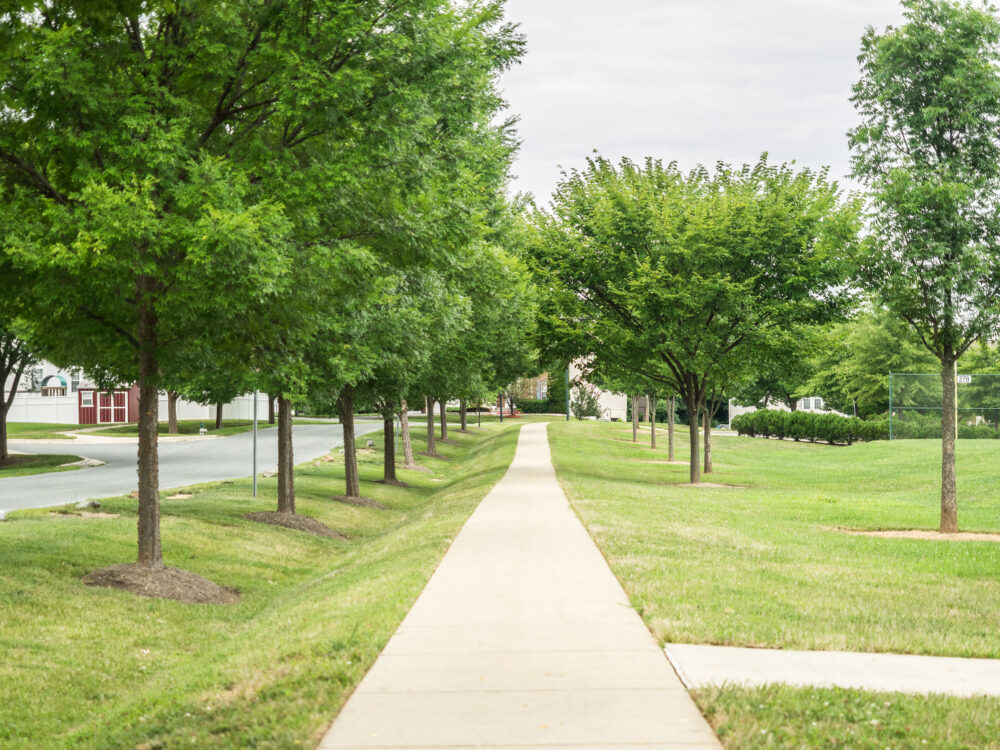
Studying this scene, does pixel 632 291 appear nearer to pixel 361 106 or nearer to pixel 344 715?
pixel 361 106

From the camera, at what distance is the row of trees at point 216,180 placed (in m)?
9.51

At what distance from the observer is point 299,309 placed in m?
11.5

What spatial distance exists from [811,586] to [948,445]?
6916mm

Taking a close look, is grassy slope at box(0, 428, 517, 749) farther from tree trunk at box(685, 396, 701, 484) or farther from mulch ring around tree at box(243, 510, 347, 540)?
tree trunk at box(685, 396, 701, 484)

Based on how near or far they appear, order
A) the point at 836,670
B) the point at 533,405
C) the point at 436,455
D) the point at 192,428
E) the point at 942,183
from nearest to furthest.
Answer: the point at 836,670
the point at 942,183
the point at 436,455
the point at 192,428
the point at 533,405

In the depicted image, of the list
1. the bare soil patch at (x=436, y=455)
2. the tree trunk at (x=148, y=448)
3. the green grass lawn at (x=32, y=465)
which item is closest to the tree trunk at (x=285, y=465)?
the tree trunk at (x=148, y=448)

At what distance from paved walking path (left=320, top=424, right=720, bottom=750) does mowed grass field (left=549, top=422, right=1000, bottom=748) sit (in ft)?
1.02

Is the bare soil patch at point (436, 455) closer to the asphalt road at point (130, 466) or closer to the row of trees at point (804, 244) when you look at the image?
the asphalt road at point (130, 466)

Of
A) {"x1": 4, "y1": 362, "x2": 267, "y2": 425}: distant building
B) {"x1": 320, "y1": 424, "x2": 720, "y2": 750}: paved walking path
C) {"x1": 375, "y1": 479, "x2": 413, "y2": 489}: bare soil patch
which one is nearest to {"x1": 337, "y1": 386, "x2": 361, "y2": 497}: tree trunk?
{"x1": 375, "y1": 479, "x2": 413, "y2": 489}: bare soil patch

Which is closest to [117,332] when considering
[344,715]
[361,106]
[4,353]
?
[361,106]

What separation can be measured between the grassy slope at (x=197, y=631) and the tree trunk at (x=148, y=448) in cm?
85

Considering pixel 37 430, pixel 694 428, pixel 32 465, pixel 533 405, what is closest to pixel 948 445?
pixel 694 428

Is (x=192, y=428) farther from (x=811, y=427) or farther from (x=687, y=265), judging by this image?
(x=687, y=265)

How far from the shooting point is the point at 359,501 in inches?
925
